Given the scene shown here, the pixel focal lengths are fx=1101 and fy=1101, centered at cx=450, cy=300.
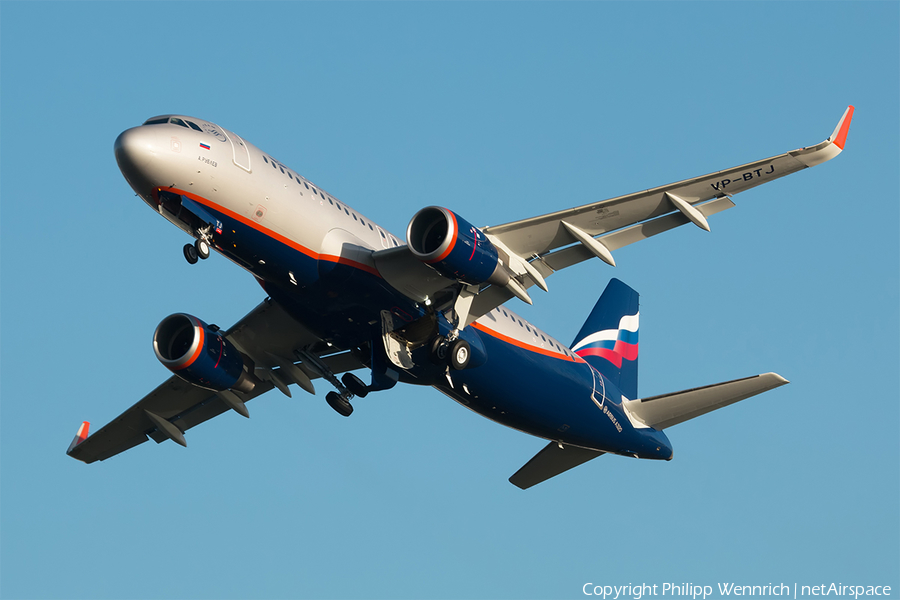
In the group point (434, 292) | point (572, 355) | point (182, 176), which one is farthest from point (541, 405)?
point (182, 176)

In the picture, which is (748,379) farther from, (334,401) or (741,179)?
(334,401)

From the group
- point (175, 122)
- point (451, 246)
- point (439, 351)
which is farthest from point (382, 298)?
point (175, 122)

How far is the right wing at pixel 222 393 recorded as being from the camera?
108 ft

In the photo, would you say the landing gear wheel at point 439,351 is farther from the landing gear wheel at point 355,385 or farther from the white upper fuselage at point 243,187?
the landing gear wheel at point 355,385

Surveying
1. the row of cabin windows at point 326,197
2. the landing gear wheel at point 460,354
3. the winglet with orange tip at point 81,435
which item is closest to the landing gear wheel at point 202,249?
the row of cabin windows at point 326,197

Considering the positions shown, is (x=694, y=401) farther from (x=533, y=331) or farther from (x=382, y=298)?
(x=382, y=298)

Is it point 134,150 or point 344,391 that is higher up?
point 134,150

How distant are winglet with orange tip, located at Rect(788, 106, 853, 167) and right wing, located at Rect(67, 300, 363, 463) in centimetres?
1466

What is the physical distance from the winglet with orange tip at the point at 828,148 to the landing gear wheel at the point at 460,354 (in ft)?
32.4

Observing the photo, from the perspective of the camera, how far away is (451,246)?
27125 millimetres

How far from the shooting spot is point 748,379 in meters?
33.4

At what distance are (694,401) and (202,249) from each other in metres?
17.0

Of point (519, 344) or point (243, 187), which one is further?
point (519, 344)

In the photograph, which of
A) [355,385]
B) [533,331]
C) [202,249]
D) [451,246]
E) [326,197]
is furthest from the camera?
[533,331]
